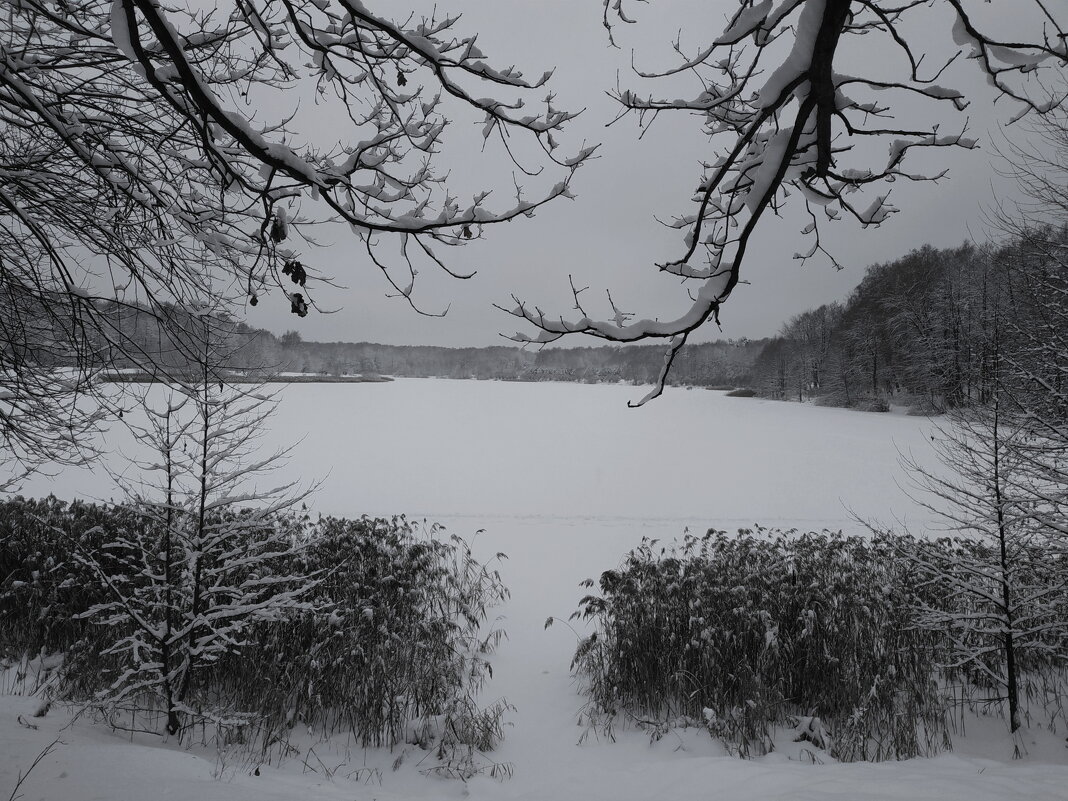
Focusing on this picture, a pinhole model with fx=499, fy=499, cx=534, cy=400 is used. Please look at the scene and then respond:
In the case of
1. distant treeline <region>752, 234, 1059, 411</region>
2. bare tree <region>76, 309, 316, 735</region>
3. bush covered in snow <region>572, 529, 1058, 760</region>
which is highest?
distant treeline <region>752, 234, 1059, 411</region>

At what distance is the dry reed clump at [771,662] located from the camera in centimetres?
426

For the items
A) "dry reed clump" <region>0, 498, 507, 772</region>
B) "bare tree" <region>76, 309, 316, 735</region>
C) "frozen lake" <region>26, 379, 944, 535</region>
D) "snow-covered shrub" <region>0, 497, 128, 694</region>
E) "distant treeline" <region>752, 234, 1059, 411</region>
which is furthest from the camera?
"distant treeline" <region>752, 234, 1059, 411</region>

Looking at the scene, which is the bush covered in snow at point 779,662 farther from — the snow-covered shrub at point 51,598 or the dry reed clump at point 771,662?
the snow-covered shrub at point 51,598

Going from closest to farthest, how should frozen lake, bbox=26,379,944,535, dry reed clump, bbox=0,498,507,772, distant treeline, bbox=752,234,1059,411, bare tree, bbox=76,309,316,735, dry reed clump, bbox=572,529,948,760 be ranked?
bare tree, bbox=76,309,316,735
dry reed clump, bbox=0,498,507,772
dry reed clump, bbox=572,529,948,760
frozen lake, bbox=26,379,944,535
distant treeline, bbox=752,234,1059,411

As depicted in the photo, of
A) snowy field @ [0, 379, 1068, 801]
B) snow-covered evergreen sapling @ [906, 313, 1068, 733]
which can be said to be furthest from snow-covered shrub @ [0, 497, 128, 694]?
snow-covered evergreen sapling @ [906, 313, 1068, 733]

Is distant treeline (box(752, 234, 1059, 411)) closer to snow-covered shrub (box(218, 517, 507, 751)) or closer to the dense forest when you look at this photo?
the dense forest

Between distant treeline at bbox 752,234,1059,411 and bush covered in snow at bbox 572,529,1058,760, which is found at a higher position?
distant treeline at bbox 752,234,1059,411

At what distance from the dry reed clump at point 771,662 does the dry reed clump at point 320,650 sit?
1473 mm

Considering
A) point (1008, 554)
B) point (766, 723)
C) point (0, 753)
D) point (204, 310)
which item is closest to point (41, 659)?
point (0, 753)

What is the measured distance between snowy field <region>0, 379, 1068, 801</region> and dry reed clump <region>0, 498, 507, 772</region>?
1.07 feet

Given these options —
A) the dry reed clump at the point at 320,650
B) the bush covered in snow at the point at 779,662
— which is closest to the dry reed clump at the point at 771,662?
the bush covered in snow at the point at 779,662

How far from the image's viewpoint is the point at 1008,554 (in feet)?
15.5

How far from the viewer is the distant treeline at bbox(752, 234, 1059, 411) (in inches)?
1142

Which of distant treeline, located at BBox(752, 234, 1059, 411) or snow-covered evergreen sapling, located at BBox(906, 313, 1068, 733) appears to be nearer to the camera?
snow-covered evergreen sapling, located at BBox(906, 313, 1068, 733)
